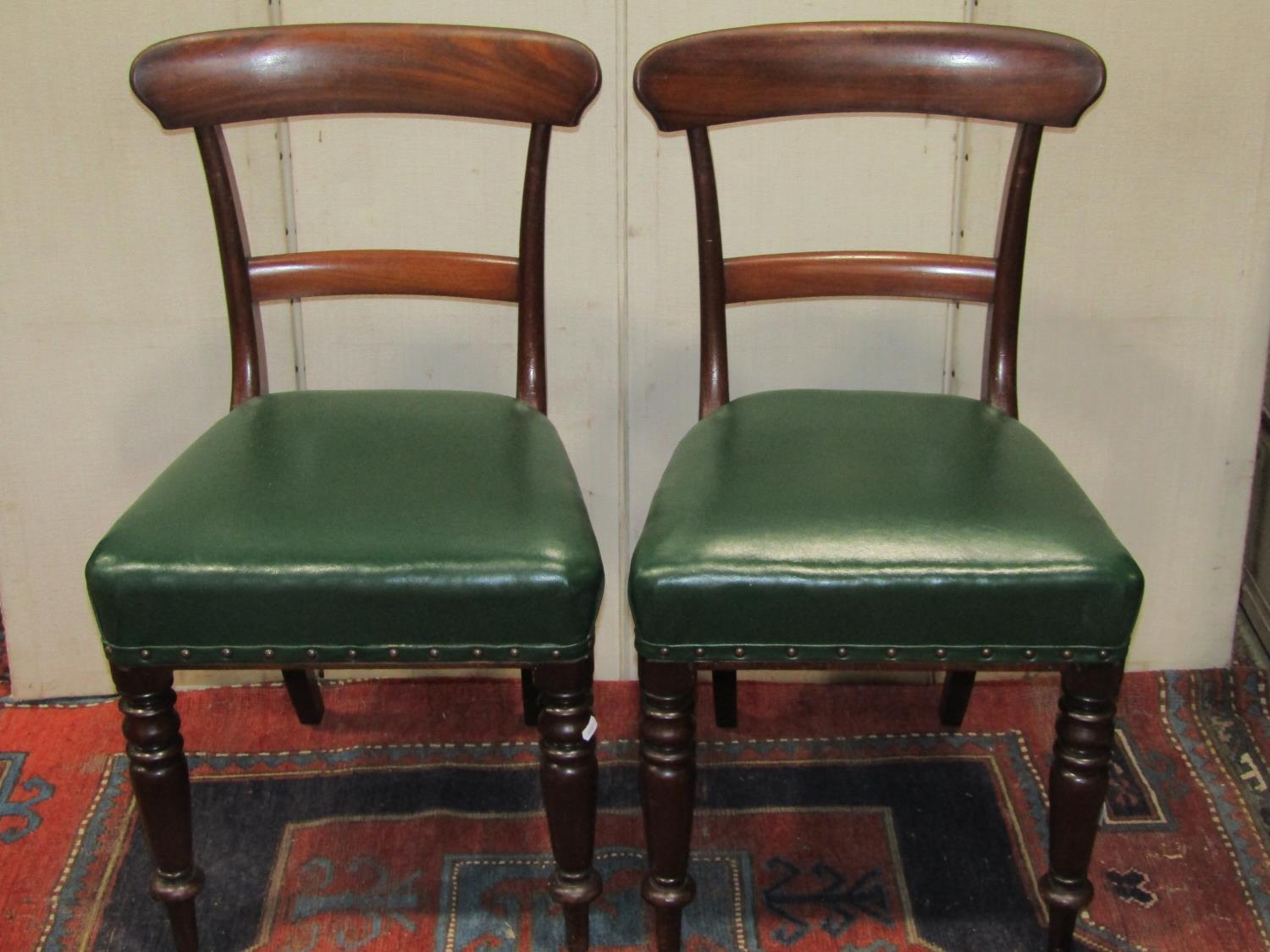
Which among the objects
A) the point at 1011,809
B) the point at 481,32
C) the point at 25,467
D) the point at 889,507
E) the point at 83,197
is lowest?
the point at 1011,809

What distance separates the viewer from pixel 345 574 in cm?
137

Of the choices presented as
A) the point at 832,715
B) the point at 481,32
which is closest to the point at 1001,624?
the point at 832,715

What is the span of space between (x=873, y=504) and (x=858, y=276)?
1.25ft

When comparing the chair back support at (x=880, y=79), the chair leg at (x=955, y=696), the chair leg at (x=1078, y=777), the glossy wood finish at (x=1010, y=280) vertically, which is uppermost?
the chair back support at (x=880, y=79)

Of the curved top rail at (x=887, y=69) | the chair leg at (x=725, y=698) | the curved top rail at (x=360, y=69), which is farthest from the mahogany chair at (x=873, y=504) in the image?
the chair leg at (x=725, y=698)

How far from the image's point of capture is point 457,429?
1606 millimetres

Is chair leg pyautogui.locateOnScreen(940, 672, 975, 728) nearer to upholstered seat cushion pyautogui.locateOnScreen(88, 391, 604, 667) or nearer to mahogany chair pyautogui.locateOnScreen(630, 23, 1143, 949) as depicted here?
mahogany chair pyautogui.locateOnScreen(630, 23, 1143, 949)

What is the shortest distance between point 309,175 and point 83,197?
0.97ft

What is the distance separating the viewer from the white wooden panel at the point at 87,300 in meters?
1.82

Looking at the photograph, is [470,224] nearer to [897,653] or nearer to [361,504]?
[361,504]

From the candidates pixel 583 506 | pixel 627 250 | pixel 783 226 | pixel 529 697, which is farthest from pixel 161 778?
pixel 783 226

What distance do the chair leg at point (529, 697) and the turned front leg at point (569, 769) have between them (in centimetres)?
45

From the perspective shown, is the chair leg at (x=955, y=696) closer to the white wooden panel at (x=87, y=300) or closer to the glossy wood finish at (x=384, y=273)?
the glossy wood finish at (x=384, y=273)

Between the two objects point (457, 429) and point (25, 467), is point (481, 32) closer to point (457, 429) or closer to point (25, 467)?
point (457, 429)
